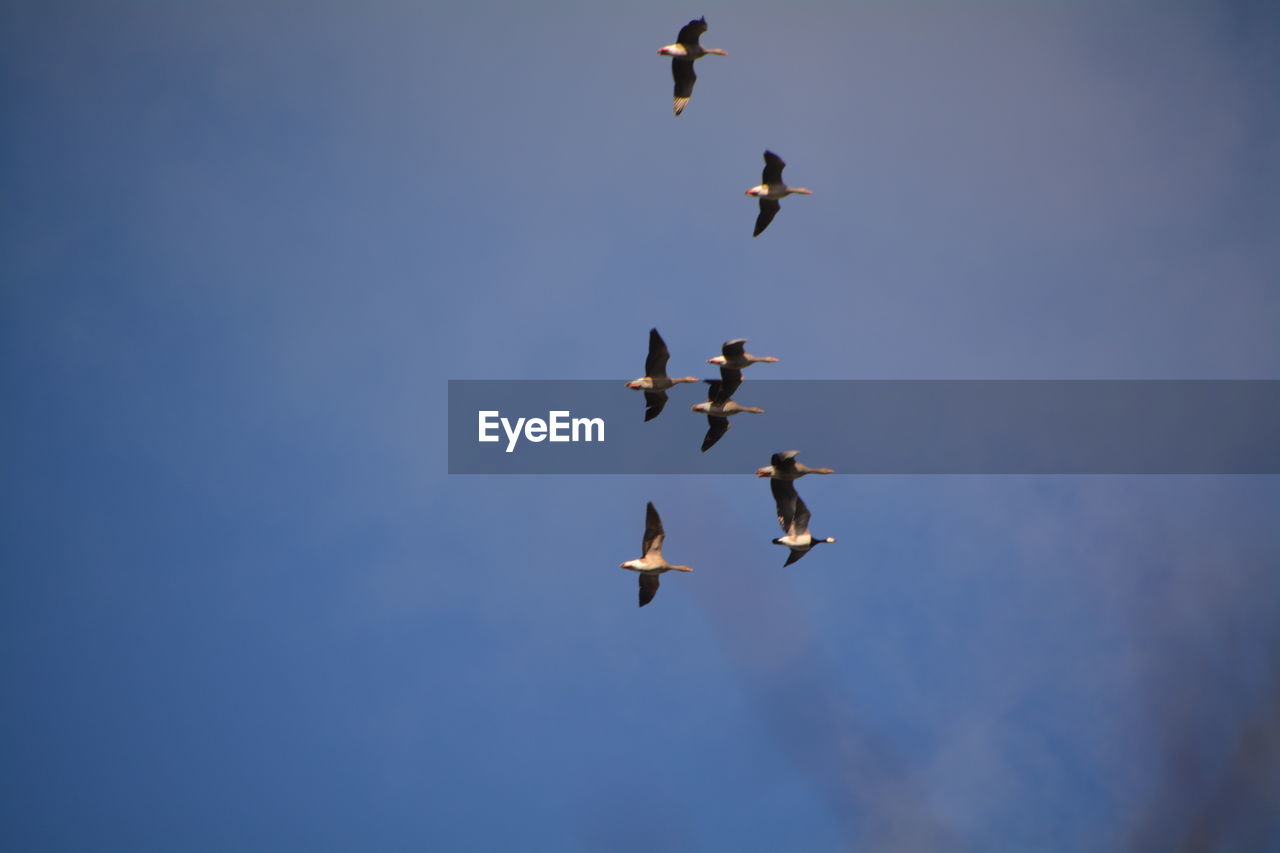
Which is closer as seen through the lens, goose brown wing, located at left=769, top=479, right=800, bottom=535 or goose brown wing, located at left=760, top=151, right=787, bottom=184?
goose brown wing, located at left=760, top=151, right=787, bottom=184

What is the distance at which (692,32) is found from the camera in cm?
7412

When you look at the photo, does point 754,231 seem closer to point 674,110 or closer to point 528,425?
point 674,110

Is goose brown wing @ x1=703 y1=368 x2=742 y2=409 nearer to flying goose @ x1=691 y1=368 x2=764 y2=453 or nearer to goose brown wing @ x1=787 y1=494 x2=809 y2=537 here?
flying goose @ x1=691 y1=368 x2=764 y2=453

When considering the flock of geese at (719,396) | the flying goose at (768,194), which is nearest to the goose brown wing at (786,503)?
the flock of geese at (719,396)

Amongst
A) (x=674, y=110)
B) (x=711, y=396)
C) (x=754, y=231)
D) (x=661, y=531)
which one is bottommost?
(x=661, y=531)

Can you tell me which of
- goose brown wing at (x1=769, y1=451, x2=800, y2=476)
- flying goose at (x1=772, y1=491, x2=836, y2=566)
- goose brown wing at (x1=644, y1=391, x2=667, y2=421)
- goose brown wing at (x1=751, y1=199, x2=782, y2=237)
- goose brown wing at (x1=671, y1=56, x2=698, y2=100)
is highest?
goose brown wing at (x1=671, y1=56, x2=698, y2=100)

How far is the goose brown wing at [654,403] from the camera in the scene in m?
78.1

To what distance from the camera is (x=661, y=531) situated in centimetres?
7869

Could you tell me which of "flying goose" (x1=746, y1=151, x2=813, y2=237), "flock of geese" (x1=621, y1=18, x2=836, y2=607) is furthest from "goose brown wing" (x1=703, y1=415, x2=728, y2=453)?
"flying goose" (x1=746, y1=151, x2=813, y2=237)

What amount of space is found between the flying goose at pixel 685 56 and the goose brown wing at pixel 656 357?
35.0ft

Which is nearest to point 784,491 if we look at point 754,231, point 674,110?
point 754,231

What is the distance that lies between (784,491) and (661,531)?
655 cm

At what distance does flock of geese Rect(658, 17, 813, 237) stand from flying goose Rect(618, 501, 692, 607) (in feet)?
48.9

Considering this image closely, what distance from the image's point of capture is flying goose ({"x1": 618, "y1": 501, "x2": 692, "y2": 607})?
78.5 meters
